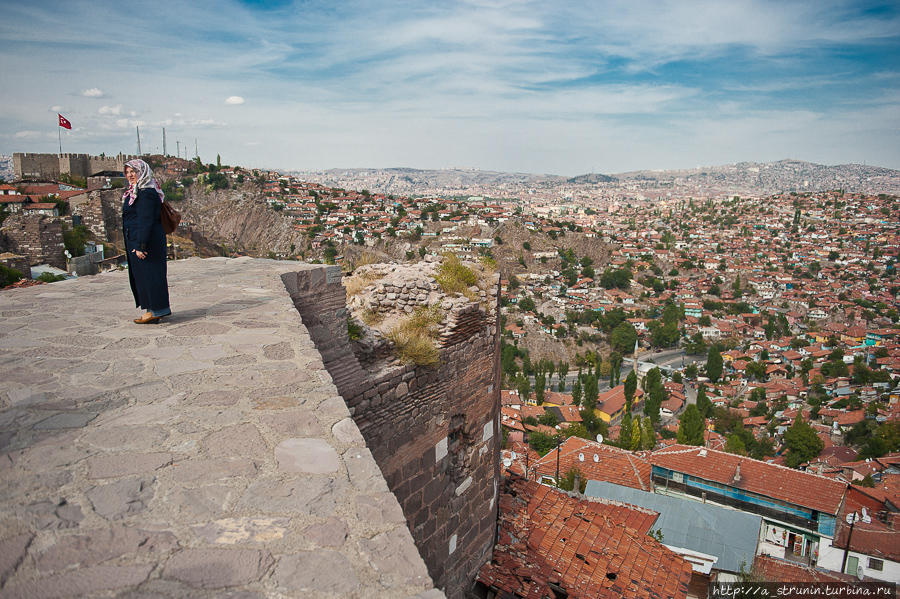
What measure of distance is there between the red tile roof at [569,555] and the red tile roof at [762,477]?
17.4 m

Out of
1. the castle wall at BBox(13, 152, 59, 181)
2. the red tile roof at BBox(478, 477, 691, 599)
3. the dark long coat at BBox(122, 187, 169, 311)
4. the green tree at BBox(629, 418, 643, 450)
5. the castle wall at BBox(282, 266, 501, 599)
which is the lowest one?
the green tree at BBox(629, 418, 643, 450)

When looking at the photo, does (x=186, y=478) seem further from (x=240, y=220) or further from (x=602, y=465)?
(x=240, y=220)

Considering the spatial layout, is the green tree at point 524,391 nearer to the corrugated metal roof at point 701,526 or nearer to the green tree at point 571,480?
the green tree at point 571,480

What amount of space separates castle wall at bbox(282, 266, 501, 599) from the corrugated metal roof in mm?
11549

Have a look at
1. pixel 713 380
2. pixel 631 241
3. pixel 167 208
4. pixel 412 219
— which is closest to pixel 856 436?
pixel 713 380

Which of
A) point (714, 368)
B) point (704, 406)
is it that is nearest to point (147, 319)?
point (704, 406)

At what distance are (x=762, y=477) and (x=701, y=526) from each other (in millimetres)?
9139

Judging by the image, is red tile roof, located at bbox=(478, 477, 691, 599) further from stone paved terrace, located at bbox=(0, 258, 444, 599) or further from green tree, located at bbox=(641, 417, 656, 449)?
green tree, located at bbox=(641, 417, 656, 449)

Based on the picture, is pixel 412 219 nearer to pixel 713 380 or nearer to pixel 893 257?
pixel 713 380

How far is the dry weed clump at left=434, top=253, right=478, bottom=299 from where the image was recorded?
5336 millimetres

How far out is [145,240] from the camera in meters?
3.58

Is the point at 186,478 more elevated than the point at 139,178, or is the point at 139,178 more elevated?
the point at 139,178

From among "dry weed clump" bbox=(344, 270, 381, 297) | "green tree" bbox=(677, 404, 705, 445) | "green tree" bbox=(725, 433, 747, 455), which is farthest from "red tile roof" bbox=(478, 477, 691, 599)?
"green tree" bbox=(725, 433, 747, 455)

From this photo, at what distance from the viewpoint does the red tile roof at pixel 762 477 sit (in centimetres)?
2114
